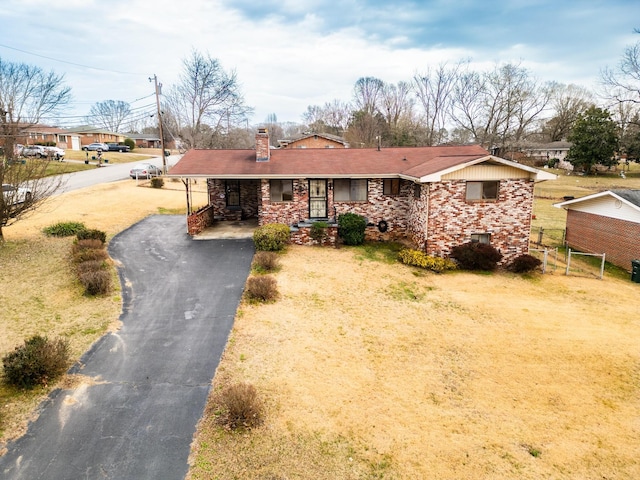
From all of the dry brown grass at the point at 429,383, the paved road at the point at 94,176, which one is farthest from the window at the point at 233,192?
the paved road at the point at 94,176

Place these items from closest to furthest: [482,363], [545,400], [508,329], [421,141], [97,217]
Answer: [545,400] → [482,363] → [508,329] → [97,217] → [421,141]

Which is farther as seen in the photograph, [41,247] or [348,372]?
[41,247]

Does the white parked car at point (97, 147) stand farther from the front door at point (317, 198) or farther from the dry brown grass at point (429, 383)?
the dry brown grass at point (429, 383)

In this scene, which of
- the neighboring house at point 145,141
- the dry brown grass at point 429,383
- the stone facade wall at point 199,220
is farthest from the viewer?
the neighboring house at point 145,141

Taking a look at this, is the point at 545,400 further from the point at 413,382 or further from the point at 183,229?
the point at 183,229

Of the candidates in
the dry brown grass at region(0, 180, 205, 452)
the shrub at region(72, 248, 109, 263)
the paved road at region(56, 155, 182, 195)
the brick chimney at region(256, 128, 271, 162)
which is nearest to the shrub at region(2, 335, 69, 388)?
the dry brown grass at region(0, 180, 205, 452)

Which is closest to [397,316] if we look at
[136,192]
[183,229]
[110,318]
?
[110,318]

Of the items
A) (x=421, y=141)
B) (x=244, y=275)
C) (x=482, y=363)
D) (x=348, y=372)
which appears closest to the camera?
(x=348, y=372)
